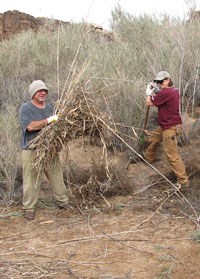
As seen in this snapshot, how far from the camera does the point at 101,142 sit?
5434 mm

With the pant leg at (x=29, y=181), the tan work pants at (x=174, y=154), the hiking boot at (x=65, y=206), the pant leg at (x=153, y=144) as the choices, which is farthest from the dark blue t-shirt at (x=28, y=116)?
the pant leg at (x=153, y=144)

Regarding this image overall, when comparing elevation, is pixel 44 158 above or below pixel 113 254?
above

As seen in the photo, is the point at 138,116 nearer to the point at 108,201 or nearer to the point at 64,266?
the point at 108,201

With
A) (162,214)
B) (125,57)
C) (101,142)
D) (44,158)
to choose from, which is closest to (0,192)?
(44,158)

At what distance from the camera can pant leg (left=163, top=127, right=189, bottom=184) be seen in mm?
6199

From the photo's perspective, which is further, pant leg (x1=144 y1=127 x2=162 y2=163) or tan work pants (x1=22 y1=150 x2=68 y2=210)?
pant leg (x1=144 y1=127 x2=162 y2=163)

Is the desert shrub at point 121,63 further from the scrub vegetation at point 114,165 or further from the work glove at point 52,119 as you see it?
the work glove at point 52,119

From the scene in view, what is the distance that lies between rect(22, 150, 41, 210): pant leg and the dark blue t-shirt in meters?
0.13

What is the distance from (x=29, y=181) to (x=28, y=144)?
467 millimetres

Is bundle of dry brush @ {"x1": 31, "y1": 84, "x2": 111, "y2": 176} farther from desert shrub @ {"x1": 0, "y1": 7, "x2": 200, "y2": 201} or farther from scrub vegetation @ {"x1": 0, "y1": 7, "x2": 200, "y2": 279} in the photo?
desert shrub @ {"x1": 0, "y1": 7, "x2": 200, "y2": 201}

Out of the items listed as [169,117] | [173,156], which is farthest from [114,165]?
[169,117]

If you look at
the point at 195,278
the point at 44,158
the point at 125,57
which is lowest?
the point at 195,278

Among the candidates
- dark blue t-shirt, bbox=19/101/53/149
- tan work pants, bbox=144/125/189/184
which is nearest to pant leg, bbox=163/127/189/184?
tan work pants, bbox=144/125/189/184

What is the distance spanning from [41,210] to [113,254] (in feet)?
5.23
